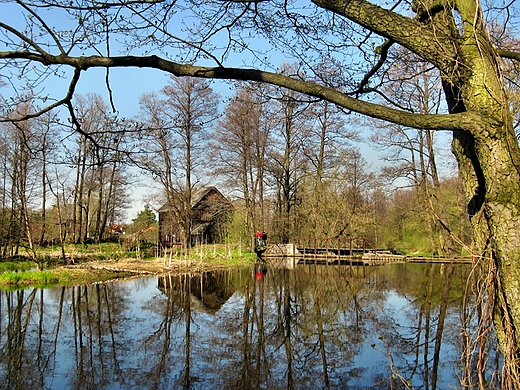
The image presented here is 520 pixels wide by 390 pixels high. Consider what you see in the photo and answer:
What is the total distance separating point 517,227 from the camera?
2480mm

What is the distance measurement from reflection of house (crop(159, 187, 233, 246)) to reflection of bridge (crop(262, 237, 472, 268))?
147 inches

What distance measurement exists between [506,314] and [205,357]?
495 centimetres

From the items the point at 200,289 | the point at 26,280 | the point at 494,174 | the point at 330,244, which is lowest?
the point at 200,289

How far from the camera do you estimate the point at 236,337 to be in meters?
7.85

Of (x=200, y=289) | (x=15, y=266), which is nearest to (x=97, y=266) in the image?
(x=15, y=266)

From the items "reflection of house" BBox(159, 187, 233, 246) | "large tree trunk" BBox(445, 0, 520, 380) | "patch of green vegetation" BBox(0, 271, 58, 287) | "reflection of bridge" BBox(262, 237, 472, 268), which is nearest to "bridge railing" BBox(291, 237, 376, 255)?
"reflection of bridge" BBox(262, 237, 472, 268)

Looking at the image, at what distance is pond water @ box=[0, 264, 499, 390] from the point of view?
18.5 feet

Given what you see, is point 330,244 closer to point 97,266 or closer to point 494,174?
point 97,266

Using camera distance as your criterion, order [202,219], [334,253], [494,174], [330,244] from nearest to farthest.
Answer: [494,174] < [334,253] < [330,244] < [202,219]

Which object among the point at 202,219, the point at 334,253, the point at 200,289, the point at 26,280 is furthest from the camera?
the point at 202,219

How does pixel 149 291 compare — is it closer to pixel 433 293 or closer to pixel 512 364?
pixel 433 293

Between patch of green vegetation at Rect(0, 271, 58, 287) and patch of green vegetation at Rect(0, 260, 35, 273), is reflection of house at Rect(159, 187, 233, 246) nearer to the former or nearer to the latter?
patch of green vegetation at Rect(0, 260, 35, 273)

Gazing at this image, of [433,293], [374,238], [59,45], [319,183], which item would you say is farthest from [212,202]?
[59,45]

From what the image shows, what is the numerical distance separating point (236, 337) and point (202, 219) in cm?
2134
